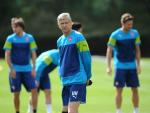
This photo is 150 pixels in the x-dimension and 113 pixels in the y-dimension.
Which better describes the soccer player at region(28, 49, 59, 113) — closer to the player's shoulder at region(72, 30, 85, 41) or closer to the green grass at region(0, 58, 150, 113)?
the green grass at region(0, 58, 150, 113)

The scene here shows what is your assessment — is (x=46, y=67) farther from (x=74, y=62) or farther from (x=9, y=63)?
(x=74, y=62)

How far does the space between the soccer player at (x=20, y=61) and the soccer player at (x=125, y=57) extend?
1664 millimetres

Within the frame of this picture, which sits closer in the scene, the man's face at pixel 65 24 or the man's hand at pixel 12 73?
the man's face at pixel 65 24

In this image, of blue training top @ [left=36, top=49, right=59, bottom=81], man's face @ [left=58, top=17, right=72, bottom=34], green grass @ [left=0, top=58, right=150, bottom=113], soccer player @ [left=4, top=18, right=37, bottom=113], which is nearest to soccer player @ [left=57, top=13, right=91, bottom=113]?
man's face @ [left=58, top=17, right=72, bottom=34]

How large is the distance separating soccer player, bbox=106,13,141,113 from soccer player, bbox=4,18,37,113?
166 centimetres

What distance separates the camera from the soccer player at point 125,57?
49.2 feet

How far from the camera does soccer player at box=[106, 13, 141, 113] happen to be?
15.0 m

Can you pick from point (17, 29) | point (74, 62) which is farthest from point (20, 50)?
point (74, 62)

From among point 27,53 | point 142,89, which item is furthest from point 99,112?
point 142,89

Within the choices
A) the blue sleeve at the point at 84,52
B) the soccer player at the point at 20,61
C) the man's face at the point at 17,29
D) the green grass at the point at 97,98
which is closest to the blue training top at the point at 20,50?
the soccer player at the point at 20,61

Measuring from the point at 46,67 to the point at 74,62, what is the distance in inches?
145

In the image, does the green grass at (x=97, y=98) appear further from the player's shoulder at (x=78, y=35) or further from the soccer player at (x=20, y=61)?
the player's shoulder at (x=78, y=35)

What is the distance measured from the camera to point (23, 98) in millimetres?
19781

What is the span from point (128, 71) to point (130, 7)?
38.9 metres
